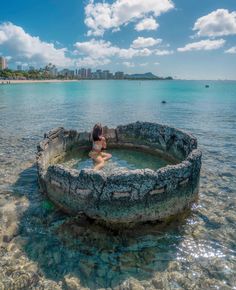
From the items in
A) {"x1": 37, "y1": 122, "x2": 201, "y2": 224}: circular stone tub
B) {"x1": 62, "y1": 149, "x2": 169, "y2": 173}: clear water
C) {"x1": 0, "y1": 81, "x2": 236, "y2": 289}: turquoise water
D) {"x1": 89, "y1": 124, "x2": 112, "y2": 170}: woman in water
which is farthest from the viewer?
{"x1": 89, "y1": 124, "x2": 112, "y2": 170}: woman in water

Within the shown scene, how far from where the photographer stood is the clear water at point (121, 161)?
36.5 ft

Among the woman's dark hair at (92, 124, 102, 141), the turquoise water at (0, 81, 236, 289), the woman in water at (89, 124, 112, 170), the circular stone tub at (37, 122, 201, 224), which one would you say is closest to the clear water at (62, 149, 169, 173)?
the woman in water at (89, 124, 112, 170)

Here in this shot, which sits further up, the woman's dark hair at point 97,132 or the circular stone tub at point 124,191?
the woman's dark hair at point 97,132

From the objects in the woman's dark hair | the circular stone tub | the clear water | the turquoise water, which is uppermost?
the woman's dark hair

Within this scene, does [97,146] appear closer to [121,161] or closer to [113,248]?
[121,161]

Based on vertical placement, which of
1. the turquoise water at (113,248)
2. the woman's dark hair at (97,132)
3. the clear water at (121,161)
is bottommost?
the turquoise water at (113,248)

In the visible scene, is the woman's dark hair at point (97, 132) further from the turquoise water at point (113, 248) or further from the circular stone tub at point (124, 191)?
the circular stone tub at point (124, 191)

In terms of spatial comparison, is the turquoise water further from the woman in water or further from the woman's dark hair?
the woman's dark hair

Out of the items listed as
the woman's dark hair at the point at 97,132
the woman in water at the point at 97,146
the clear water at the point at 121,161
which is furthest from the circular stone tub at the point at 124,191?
the woman's dark hair at the point at 97,132

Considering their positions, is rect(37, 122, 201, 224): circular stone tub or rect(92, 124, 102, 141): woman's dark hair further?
rect(92, 124, 102, 141): woman's dark hair

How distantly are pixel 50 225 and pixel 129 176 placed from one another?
2.68m

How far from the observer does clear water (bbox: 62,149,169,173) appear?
1114cm

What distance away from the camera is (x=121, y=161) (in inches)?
468

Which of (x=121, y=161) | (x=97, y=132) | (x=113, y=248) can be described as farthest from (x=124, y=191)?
(x=97, y=132)
